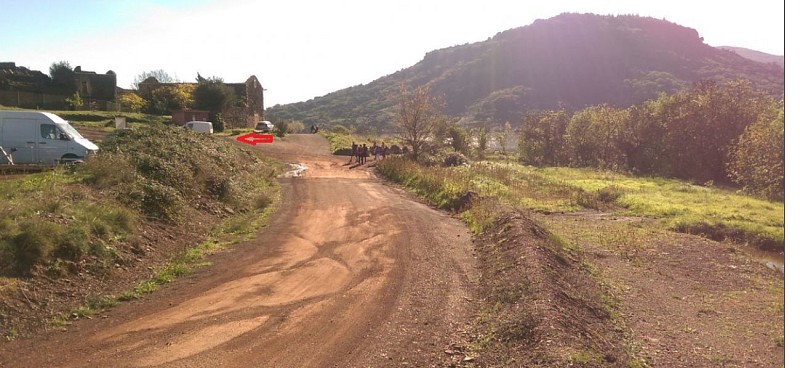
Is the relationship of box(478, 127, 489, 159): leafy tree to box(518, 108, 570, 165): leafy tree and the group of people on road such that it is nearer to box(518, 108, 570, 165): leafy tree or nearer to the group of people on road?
box(518, 108, 570, 165): leafy tree

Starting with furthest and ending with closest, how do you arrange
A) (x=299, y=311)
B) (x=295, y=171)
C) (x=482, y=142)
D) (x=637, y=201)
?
1. (x=482, y=142)
2. (x=295, y=171)
3. (x=637, y=201)
4. (x=299, y=311)

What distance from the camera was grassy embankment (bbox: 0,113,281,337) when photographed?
24.4 ft

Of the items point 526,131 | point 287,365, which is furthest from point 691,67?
point 287,365

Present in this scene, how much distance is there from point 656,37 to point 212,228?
19042cm

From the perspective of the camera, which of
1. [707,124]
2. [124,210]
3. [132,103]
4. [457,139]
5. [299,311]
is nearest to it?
[299,311]

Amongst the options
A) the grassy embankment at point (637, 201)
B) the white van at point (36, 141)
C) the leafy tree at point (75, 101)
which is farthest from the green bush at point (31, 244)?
the leafy tree at point (75, 101)

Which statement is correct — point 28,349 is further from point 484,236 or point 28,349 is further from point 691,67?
point 691,67

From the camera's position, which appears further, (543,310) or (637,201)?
(637,201)

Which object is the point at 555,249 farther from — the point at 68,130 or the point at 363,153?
the point at 363,153

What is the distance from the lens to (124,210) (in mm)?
10086

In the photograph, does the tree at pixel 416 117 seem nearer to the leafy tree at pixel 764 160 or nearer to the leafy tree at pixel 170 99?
the leafy tree at pixel 764 160

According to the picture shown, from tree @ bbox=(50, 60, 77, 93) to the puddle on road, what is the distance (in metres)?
38.8

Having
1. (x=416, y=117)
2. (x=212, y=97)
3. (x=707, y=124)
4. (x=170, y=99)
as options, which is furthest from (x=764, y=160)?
(x=170, y=99)

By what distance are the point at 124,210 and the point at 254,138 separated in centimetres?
3504
